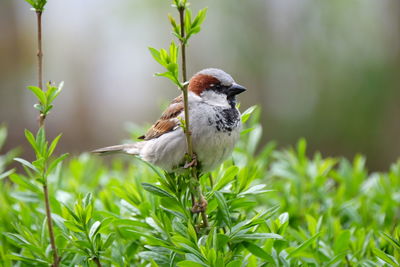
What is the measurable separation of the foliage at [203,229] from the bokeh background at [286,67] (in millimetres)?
4247

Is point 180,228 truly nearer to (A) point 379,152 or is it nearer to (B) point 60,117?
(A) point 379,152

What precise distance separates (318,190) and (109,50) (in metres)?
7.37

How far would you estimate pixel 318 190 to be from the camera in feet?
6.70

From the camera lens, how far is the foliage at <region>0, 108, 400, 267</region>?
127cm

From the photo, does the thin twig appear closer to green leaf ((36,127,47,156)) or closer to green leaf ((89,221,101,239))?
green leaf ((89,221,101,239))

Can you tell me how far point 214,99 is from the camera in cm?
183

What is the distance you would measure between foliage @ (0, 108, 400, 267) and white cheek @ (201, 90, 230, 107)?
0.22m

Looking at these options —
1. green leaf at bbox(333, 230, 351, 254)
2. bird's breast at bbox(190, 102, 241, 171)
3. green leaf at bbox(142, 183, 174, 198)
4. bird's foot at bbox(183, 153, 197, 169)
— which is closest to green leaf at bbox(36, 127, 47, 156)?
green leaf at bbox(142, 183, 174, 198)

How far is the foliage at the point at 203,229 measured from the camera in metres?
1.27

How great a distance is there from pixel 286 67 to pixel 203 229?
5457 mm

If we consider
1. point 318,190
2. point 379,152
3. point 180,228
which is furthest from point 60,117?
point 180,228

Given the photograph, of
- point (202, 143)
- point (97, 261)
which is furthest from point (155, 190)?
point (202, 143)

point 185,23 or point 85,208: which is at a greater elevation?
point 185,23

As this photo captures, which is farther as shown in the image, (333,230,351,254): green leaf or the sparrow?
the sparrow
